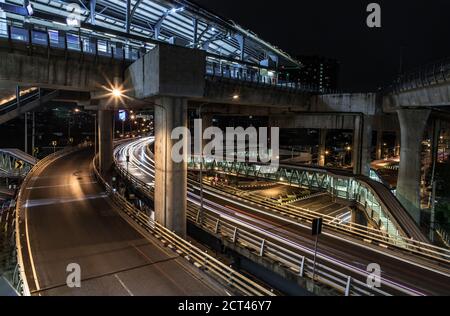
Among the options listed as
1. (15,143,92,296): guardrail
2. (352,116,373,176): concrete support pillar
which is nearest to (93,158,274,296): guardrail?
(15,143,92,296): guardrail

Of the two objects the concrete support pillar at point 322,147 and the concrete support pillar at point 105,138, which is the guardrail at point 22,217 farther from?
the concrete support pillar at point 322,147

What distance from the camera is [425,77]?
81.6 feet

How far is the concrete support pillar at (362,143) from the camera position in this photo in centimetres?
3644

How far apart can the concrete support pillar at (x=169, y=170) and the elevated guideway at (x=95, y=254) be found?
1864 mm

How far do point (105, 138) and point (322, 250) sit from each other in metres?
34.9

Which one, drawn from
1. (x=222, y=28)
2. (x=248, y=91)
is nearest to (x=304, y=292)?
(x=248, y=91)

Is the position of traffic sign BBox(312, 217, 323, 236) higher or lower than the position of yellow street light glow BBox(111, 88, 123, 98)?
lower

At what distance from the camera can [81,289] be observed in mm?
12820

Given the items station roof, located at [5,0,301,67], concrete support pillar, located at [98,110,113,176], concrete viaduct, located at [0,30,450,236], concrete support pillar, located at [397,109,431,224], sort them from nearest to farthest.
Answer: concrete viaduct, located at [0,30,450,236] < concrete support pillar, located at [397,109,431,224] < station roof, located at [5,0,301,67] < concrete support pillar, located at [98,110,113,176]

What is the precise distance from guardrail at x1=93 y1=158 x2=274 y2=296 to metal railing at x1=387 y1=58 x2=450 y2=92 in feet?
64.2

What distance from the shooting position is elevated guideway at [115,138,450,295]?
13.8m

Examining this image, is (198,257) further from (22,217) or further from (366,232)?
(22,217)

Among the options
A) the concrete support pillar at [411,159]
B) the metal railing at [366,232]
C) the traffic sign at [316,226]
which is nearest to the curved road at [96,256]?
the traffic sign at [316,226]

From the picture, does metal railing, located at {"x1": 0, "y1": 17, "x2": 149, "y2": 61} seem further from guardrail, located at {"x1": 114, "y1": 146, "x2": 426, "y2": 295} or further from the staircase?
the staircase
